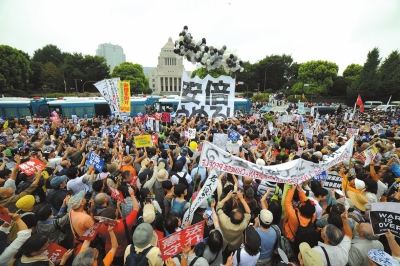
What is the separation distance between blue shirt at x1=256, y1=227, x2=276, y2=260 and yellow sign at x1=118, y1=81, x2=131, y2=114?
9.49m

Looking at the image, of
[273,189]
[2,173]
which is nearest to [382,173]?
[273,189]

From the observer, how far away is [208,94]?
7512 mm

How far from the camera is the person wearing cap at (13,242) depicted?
2207 mm

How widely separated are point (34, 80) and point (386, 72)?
6851 cm

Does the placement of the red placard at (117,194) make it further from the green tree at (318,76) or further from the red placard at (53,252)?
the green tree at (318,76)

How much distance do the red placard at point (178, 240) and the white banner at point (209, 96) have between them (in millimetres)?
5556

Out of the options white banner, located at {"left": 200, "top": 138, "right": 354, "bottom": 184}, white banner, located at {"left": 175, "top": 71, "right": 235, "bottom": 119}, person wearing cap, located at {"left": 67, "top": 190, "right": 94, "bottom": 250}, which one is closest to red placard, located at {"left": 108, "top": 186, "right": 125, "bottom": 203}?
person wearing cap, located at {"left": 67, "top": 190, "right": 94, "bottom": 250}

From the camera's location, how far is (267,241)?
8.10 feet

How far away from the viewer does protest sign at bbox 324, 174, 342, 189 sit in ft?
11.4

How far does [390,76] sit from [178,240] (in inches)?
1745

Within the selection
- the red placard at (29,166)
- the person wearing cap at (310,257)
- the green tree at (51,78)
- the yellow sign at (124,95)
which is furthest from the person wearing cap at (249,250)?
the green tree at (51,78)

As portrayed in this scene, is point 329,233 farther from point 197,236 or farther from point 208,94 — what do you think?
point 208,94

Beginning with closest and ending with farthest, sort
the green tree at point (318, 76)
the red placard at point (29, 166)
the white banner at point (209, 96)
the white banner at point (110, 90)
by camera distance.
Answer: the red placard at point (29, 166) < the white banner at point (209, 96) < the white banner at point (110, 90) < the green tree at point (318, 76)

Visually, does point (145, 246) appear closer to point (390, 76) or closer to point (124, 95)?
point (124, 95)
